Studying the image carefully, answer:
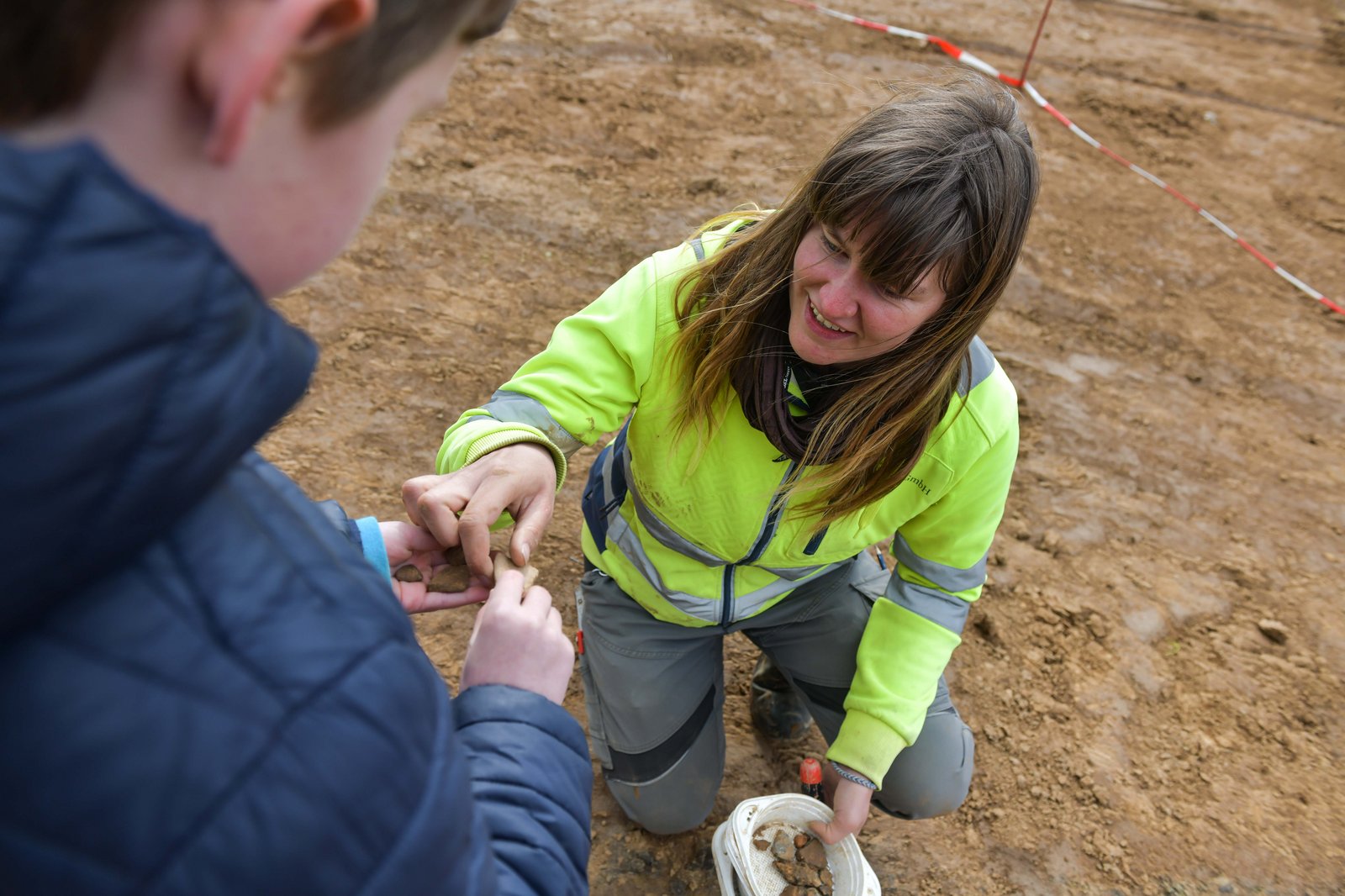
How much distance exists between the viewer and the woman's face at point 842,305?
1.72 m

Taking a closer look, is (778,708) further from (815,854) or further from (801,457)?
(801,457)

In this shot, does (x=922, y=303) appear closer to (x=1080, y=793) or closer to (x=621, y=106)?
(x=1080, y=793)

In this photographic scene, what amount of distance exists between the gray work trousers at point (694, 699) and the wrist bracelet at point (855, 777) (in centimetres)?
24

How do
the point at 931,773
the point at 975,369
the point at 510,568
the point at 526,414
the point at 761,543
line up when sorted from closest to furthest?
1. the point at 510,568
2. the point at 526,414
3. the point at 975,369
4. the point at 761,543
5. the point at 931,773

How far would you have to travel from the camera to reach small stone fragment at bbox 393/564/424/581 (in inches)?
69.5

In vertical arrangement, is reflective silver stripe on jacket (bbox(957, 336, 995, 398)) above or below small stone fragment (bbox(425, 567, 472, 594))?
above

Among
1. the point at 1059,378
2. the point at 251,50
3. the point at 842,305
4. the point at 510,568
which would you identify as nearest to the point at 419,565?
the point at 510,568

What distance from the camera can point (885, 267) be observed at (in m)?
1.68

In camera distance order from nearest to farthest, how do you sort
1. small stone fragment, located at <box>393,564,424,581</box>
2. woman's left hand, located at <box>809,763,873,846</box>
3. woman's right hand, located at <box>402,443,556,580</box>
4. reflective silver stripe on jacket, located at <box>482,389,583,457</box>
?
1. woman's right hand, located at <box>402,443,556,580</box>
2. small stone fragment, located at <box>393,564,424,581</box>
3. reflective silver stripe on jacket, located at <box>482,389,583,457</box>
4. woman's left hand, located at <box>809,763,873,846</box>

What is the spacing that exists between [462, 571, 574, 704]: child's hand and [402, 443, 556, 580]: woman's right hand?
0.32 metres

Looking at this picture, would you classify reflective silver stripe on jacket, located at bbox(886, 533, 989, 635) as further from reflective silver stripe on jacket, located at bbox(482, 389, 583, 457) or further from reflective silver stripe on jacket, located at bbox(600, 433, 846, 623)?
reflective silver stripe on jacket, located at bbox(482, 389, 583, 457)

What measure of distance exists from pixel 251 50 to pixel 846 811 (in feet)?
6.63

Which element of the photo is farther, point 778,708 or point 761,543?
point 778,708

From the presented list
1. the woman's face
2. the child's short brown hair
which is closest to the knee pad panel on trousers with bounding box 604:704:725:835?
the woman's face
